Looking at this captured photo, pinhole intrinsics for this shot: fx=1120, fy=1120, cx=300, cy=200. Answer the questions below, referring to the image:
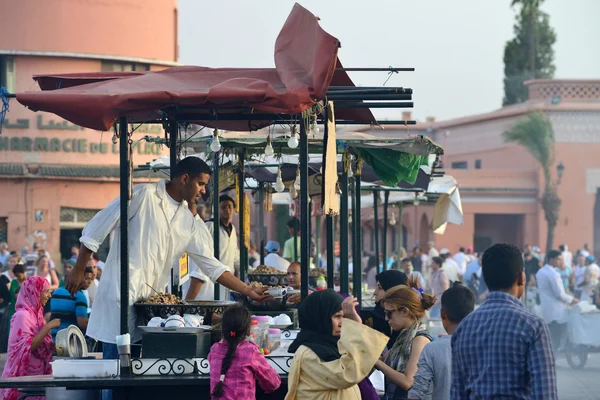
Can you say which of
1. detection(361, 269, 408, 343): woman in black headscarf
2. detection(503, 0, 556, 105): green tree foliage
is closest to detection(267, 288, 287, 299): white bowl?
detection(361, 269, 408, 343): woman in black headscarf

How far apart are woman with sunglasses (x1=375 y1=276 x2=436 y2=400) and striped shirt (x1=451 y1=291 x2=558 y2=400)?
154 centimetres

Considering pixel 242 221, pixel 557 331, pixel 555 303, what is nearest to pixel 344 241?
pixel 242 221

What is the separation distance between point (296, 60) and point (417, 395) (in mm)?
2061

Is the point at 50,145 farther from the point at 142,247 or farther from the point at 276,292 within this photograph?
the point at 142,247

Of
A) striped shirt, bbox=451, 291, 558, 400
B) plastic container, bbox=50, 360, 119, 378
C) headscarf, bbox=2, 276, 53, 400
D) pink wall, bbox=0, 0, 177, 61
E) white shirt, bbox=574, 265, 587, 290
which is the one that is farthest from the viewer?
pink wall, bbox=0, 0, 177, 61

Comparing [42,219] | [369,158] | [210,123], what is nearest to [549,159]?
[42,219]

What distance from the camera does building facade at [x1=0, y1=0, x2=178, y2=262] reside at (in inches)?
1176

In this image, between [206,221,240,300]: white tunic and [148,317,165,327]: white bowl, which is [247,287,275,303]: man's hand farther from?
[206,221,240,300]: white tunic

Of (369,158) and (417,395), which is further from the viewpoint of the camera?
(369,158)

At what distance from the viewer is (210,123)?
317 inches

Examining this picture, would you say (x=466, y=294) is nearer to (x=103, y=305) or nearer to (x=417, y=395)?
(x=417, y=395)

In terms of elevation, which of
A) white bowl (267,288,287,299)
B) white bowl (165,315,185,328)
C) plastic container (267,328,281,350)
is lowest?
plastic container (267,328,281,350)

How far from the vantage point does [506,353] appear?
4.39 meters

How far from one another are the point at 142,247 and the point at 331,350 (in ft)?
6.69
